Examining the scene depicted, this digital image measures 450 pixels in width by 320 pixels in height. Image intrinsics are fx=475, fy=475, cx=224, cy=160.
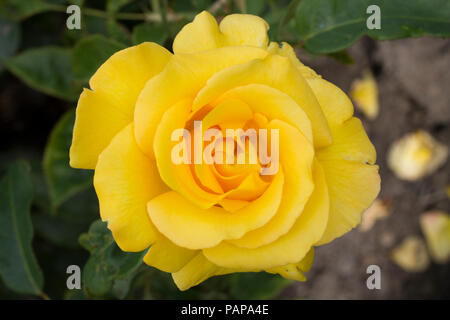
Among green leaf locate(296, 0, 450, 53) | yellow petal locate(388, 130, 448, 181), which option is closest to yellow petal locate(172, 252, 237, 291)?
green leaf locate(296, 0, 450, 53)

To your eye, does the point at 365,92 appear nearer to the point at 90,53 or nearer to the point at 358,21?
the point at 358,21

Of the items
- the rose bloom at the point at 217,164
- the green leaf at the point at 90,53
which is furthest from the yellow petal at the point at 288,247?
A: the green leaf at the point at 90,53

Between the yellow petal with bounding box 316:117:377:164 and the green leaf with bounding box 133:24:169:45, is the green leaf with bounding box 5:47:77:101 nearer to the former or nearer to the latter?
the green leaf with bounding box 133:24:169:45

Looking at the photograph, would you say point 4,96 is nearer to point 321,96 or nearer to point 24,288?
point 24,288

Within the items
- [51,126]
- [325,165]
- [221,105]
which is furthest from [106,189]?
[51,126]

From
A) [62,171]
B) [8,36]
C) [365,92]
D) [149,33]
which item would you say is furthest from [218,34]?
[365,92]

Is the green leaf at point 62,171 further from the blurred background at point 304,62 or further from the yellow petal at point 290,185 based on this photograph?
the yellow petal at point 290,185

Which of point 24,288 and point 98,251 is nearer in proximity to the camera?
point 98,251
